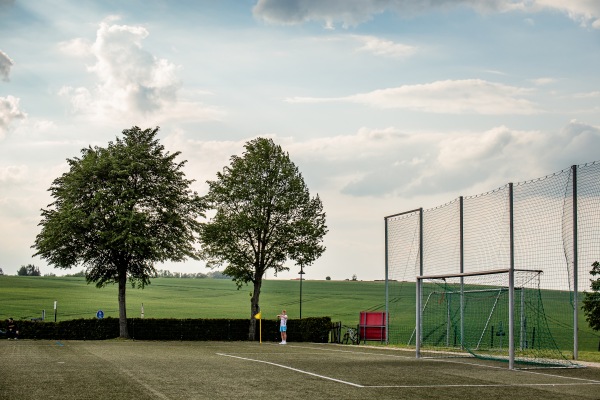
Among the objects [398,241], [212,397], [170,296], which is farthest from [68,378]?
[170,296]

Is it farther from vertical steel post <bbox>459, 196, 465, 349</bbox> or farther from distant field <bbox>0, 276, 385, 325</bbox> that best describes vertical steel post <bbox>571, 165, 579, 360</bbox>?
distant field <bbox>0, 276, 385, 325</bbox>

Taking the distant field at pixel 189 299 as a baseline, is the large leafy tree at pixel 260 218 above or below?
above

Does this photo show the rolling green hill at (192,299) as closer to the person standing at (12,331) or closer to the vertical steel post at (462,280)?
the person standing at (12,331)

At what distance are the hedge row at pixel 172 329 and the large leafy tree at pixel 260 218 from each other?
2243 millimetres

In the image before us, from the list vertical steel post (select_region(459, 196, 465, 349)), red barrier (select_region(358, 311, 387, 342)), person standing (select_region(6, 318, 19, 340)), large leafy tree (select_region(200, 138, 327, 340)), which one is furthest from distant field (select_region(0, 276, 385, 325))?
vertical steel post (select_region(459, 196, 465, 349))

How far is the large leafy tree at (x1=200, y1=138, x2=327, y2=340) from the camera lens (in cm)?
5197

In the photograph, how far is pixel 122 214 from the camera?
48.5 meters

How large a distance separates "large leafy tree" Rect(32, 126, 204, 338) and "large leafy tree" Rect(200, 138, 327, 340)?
5.69ft

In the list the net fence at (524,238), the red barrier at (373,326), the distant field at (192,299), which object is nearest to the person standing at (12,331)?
the red barrier at (373,326)

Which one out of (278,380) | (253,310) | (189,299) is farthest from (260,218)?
(189,299)

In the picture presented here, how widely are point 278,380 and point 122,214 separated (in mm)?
35042

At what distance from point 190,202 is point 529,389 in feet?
130

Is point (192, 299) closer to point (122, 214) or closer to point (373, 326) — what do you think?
point (122, 214)

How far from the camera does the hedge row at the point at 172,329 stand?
1913 inches
